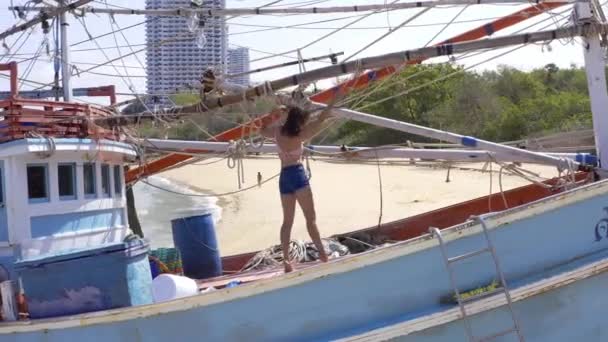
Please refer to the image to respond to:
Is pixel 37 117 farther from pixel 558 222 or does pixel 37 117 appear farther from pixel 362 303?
pixel 558 222

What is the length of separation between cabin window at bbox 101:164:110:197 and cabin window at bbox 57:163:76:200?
489 millimetres

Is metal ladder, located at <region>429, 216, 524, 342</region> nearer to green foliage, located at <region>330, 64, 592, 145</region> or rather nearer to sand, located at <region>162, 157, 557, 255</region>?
sand, located at <region>162, 157, 557, 255</region>

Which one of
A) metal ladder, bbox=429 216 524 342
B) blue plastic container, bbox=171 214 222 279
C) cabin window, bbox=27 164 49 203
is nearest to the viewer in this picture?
metal ladder, bbox=429 216 524 342

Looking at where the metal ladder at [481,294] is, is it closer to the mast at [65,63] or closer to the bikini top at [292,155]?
the bikini top at [292,155]

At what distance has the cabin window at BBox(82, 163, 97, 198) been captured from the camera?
719 centimetres

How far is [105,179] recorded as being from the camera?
759 centimetres

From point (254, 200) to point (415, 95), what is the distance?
1312 cm

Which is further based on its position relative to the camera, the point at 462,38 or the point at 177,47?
the point at 177,47

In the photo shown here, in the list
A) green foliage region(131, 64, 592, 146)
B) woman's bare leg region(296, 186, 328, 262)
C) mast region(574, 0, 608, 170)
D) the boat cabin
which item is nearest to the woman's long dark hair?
woman's bare leg region(296, 186, 328, 262)

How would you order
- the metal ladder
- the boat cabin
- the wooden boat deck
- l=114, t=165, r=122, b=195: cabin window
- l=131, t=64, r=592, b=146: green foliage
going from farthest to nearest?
1. l=131, t=64, r=592, b=146: green foliage
2. the wooden boat deck
3. l=114, t=165, r=122, b=195: cabin window
4. the boat cabin
5. the metal ladder

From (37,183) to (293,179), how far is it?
2.46 metres

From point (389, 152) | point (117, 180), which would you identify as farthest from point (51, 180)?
point (389, 152)

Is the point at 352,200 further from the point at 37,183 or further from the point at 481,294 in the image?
the point at 481,294

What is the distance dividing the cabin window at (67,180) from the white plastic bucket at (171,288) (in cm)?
140
